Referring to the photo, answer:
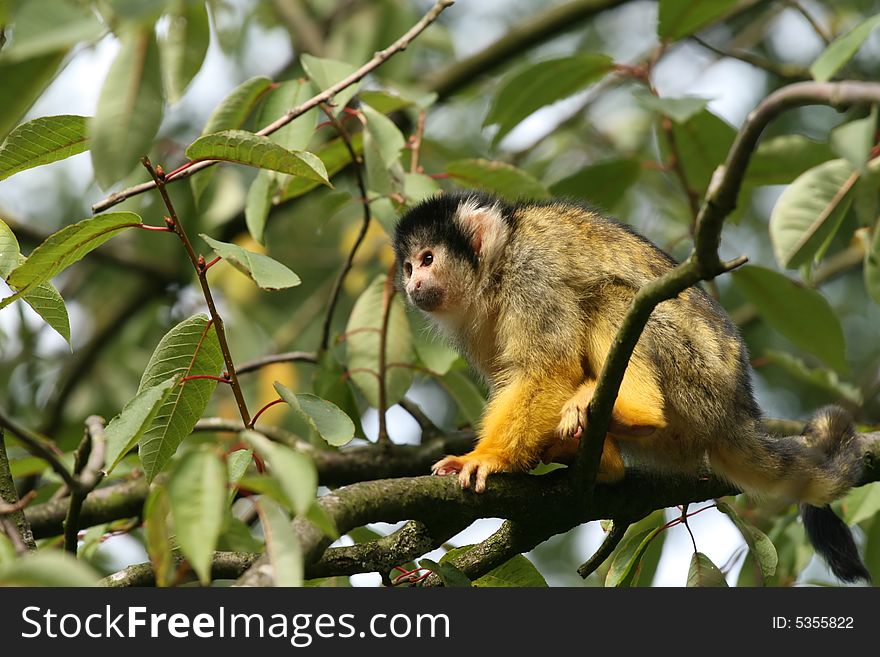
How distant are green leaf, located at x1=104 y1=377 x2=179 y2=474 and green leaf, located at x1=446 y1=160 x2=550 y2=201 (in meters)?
2.05

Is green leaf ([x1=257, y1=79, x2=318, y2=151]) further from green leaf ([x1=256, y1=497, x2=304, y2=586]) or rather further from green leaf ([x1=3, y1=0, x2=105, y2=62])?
green leaf ([x1=3, y1=0, x2=105, y2=62])

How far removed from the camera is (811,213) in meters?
2.90

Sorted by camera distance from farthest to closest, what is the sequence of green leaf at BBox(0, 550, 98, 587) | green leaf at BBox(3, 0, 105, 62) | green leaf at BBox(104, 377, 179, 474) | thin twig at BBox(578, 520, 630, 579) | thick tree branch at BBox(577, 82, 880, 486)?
thin twig at BBox(578, 520, 630, 579), green leaf at BBox(104, 377, 179, 474), thick tree branch at BBox(577, 82, 880, 486), green leaf at BBox(0, 550, 98, 587), green leaf at BBox(3, 0, 105, 62)

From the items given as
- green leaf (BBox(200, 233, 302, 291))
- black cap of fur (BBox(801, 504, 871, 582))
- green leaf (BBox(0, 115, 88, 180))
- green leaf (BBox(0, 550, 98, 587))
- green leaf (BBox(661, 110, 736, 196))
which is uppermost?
green leaf (BBox(661, 110, 736, 196))

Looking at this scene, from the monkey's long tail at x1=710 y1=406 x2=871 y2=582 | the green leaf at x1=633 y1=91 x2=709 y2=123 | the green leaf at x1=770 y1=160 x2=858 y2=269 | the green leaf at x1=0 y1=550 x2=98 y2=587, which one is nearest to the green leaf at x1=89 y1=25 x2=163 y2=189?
the green leaf at x1=0 y1=550 x2=98 y2=587

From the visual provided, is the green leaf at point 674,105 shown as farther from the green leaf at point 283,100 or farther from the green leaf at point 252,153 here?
the green leaf at point 252,153

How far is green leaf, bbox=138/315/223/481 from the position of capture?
93.7 inches

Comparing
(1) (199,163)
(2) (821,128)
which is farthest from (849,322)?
(1) (199,163)

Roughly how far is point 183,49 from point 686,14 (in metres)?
1.82

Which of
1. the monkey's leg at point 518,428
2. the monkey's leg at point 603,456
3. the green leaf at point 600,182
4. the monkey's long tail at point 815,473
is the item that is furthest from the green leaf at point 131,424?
the green leaf at point 600,182

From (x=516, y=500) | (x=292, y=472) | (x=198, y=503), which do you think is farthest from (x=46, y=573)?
(x=516, y=500)

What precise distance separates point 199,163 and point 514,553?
4.50ft

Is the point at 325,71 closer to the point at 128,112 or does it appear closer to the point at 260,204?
the point at 260,204

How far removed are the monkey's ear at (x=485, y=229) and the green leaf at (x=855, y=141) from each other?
2026mm
